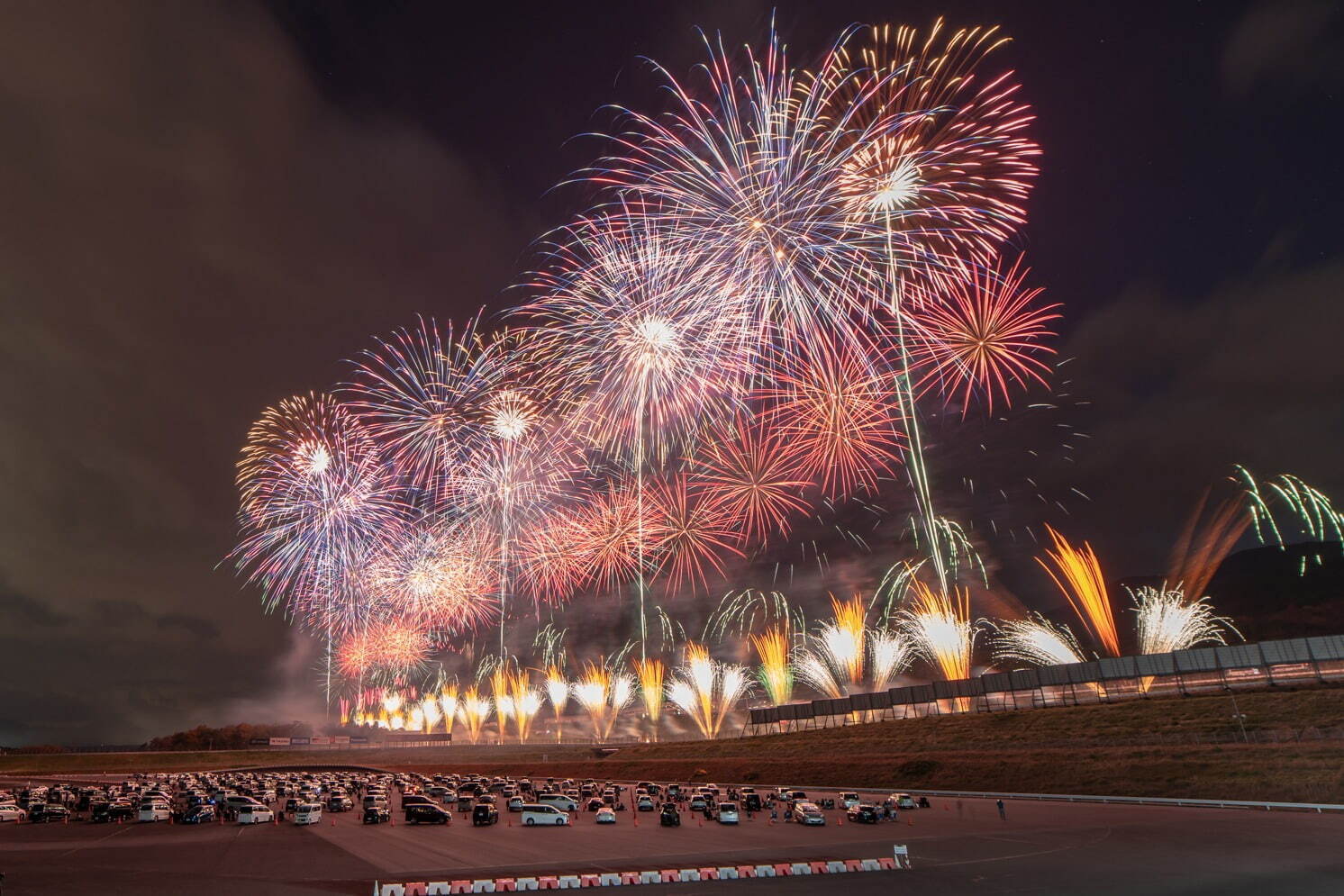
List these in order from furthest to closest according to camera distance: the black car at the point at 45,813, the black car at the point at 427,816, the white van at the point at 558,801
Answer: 1. the white van at the point at 558,801
2. the black car at the point at 45,813
3. the black car at the point at 427,816

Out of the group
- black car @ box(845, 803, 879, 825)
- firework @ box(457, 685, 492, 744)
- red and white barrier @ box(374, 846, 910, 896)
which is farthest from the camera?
firework @ box(457, 685, 492, 744)

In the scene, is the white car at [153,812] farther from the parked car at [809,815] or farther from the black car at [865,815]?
the black car at [865,815]

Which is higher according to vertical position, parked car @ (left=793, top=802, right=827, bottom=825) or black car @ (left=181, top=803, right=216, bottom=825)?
black car @ (left=181, top=803, right=216, bottom=825)

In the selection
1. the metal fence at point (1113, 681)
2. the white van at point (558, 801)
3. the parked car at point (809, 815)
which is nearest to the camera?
the parked car at point (809, 815)

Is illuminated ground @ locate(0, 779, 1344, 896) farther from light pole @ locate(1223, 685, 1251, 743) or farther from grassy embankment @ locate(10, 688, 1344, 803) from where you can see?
light pole @ locate(1223, 685, 1251, 743)

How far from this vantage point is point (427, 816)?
46.0 meters

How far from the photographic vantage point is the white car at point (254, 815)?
154 feet

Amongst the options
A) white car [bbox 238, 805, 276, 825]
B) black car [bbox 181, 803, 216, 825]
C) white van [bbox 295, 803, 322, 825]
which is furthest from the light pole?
black car [bbox 181, 803, 216, 825]

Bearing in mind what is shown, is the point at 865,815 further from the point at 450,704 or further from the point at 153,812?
the point at 450,704

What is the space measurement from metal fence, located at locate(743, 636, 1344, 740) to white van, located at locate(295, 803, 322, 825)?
57.6 m

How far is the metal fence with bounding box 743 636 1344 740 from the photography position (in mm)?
59219

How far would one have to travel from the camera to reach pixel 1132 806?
44188 mm

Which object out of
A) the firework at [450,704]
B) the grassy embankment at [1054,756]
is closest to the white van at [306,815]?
the grassy embankment at [1054,756]

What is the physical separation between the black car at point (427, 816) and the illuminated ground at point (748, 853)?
1423 millimetres
